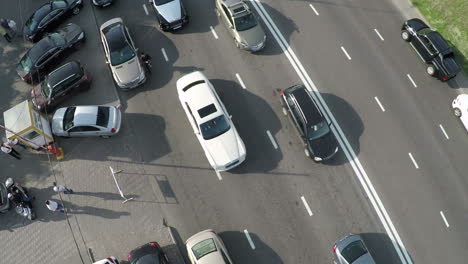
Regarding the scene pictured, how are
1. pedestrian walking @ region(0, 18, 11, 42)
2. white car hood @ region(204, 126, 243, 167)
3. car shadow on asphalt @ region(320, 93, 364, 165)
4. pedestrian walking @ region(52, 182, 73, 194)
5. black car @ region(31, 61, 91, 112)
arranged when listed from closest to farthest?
1. pedestrian walking @ region(52, 182, 73, 194)
2. white car hood @ region(204, 126, 243, 167)
3. car shadow on asphalt @ region(320, 93, 364, 165)
4. black car @ region(31, 61, 91, 112)
5. pedestrian walking @ region(0, 18, 11, 42)

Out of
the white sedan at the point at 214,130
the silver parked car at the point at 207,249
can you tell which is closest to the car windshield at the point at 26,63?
the white sedan at the point at 214,130

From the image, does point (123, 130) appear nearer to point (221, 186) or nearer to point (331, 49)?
point (221, 186)

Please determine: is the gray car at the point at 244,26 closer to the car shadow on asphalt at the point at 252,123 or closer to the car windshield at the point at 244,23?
the car windshield at the point at 244,23

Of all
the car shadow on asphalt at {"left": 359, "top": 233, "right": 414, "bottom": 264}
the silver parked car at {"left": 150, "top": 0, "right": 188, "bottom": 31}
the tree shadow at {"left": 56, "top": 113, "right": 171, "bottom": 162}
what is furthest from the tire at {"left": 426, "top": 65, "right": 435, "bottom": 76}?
the tree shadow at {"left": 56, "top": 113, "right": 171, "bottom": 162}

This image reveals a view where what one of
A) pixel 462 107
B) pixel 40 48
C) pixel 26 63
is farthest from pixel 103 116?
pixel 462 107

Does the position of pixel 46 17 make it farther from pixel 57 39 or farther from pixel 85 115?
pixel 85 115

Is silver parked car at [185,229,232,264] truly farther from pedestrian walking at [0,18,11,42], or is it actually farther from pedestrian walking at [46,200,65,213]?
pedestrian walking at [0,18,11,42]
